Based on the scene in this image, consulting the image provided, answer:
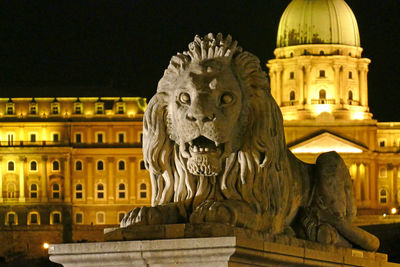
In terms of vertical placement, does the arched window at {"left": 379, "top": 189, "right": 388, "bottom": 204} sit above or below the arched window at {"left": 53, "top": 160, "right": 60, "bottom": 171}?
below

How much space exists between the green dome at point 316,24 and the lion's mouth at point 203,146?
140 m

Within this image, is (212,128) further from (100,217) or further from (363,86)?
(100,217)

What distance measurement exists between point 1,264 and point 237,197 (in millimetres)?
93457

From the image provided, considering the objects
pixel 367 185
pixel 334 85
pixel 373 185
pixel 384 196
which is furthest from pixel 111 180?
pixel 384 196

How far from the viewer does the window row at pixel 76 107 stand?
6339 inches

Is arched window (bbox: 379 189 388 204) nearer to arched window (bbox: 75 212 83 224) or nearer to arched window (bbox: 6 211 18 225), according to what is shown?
arched window (bbox: 75 212 83 224)

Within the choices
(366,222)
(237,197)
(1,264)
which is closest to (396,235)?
(366,222)

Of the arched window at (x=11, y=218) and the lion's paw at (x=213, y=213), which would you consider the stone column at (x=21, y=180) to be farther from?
the lion's paw at (x=213, y=213)

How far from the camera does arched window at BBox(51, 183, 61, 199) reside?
6304 inches

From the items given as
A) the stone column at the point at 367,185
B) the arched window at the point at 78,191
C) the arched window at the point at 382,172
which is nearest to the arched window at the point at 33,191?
the arched window at the point at 78,191

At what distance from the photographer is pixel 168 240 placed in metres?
13.9

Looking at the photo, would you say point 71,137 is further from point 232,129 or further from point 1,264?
point 232,129

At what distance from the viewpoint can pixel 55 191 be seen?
526 feet

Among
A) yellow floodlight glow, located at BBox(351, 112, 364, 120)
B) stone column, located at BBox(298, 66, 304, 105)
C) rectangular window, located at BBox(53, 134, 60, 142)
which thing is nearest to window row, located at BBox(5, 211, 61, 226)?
rectangular window, located at BBox(53, 134, 60, 142)
